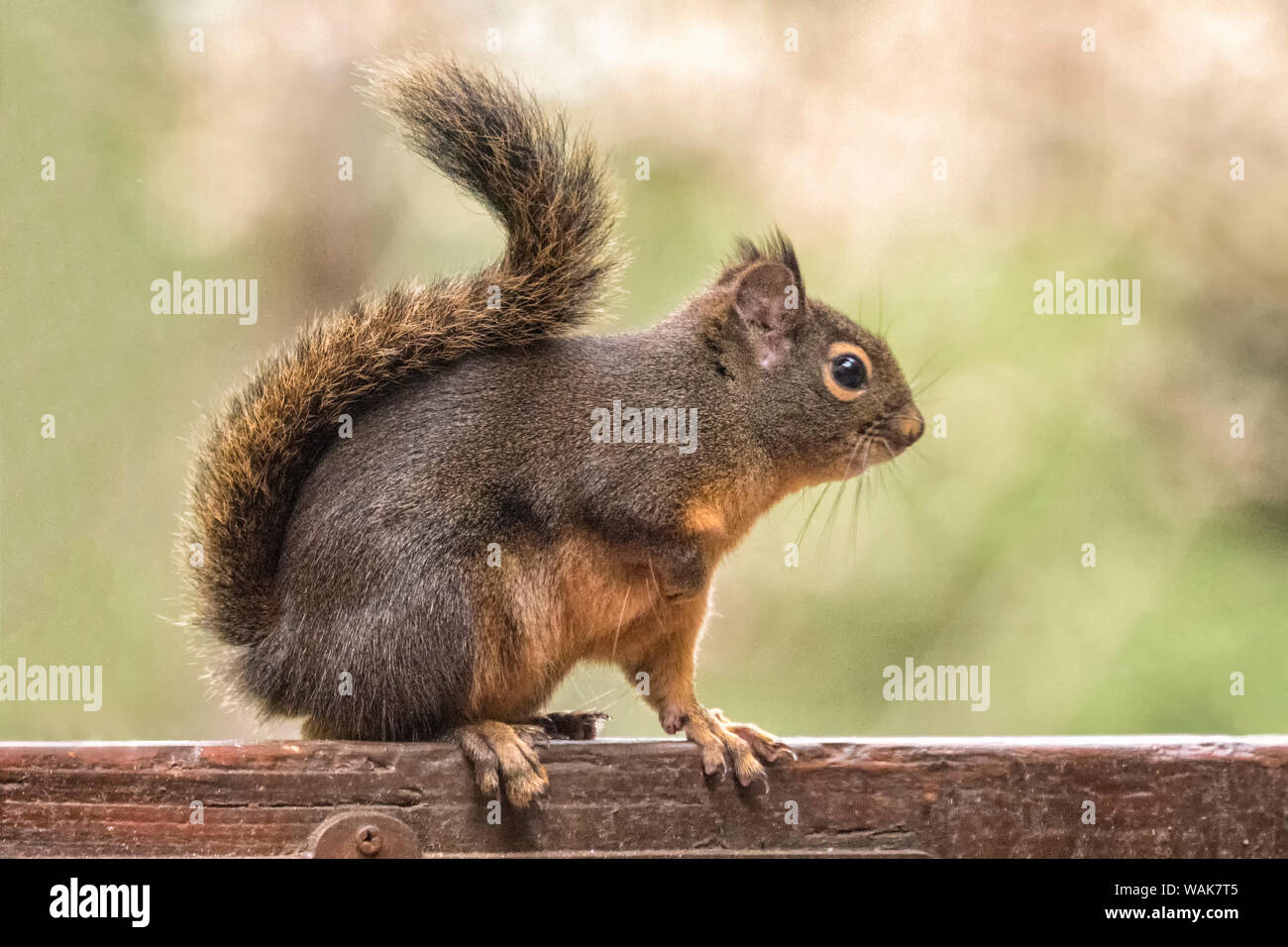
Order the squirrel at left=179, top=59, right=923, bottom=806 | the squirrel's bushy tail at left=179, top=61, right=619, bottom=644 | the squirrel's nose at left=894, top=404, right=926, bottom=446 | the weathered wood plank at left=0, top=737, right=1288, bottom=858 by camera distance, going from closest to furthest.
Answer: the weathered wood plank at left=0, top=737, right=1288, bottom=858 < the squirrel at left=179, top=59, right=923, bottom=806 < the squirrel's bushy tail at left=179, top=61, right=619, bottom=644 < the squirrel's nose at left=894, top=404, right=926, bottom=446

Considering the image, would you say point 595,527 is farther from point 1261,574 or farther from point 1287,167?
point 1287,167

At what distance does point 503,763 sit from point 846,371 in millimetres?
853

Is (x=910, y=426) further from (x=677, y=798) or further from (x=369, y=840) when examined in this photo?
(x=369, y=840)

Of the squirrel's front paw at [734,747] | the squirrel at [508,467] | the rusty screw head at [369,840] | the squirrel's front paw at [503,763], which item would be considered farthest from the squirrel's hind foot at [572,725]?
the rusty screw head at [369,840]

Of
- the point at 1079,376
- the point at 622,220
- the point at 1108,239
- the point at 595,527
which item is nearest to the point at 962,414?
the point at 1079,376

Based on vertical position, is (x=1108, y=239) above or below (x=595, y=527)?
above

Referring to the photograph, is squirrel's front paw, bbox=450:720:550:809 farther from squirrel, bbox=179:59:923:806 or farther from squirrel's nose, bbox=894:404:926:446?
squirrel's nose, bbox=894:404:926:446

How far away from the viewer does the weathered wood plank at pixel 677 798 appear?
5.75 ft

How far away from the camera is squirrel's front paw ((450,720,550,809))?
178cm

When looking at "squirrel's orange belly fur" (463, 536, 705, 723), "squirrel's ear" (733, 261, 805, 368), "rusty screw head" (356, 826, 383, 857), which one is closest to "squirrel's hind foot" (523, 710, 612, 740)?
Result: "squirrel's orange belly fur" (463, 536, 705, 723)

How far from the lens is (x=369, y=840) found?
1.76 metres

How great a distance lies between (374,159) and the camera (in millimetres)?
3158

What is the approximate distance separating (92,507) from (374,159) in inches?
41.4

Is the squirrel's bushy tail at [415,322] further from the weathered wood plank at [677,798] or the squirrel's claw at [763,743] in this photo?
the squirrel's claw at [763,743]
